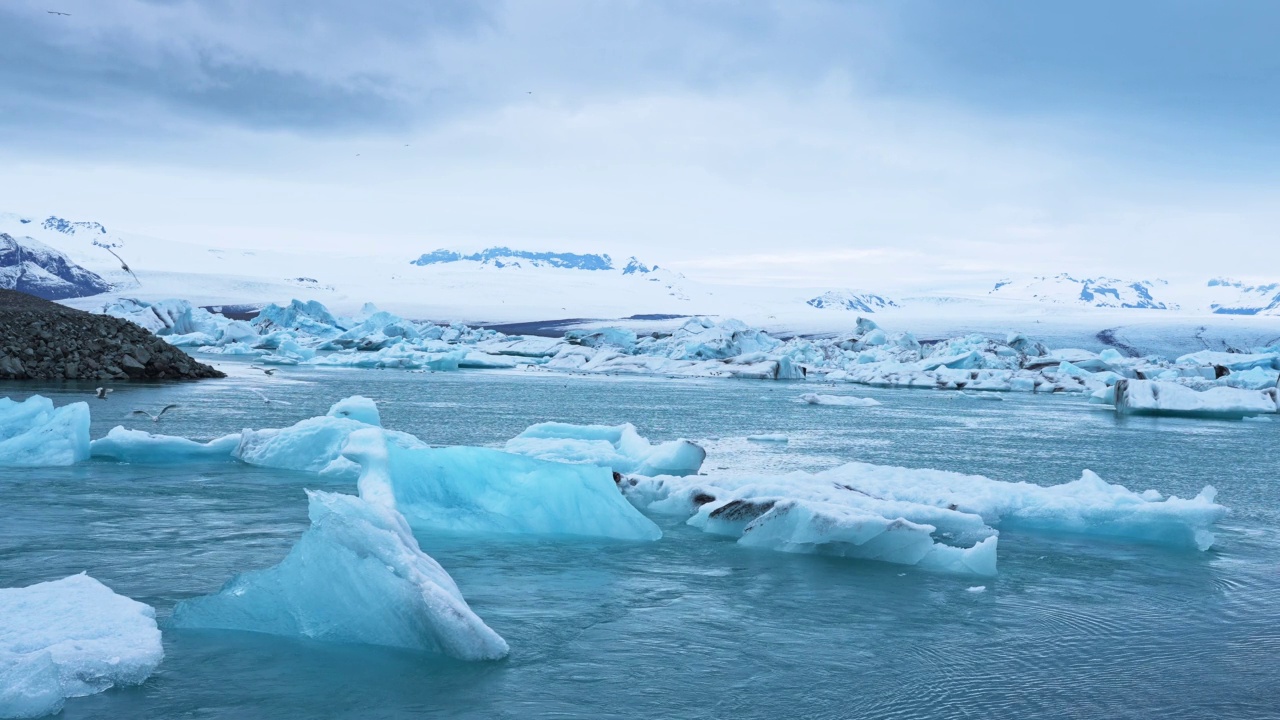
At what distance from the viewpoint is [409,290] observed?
358ft

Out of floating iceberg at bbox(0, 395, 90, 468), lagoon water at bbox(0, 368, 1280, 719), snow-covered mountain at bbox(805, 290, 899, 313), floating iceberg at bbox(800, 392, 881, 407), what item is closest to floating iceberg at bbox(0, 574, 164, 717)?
lagoon water at bbox(0, 368, 1280, 719)

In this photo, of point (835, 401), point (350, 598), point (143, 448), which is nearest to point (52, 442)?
point (143, 448)

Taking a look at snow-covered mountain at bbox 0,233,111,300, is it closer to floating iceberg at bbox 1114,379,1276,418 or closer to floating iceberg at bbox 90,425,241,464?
floating iceberg at bbox 1114,379,1276,418

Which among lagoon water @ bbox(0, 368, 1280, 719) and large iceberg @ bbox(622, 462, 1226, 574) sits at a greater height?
large iceberg @ bbox(622, 462, 1226, 574)

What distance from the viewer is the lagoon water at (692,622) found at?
3615 millimetres

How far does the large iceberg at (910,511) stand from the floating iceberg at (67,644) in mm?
3485

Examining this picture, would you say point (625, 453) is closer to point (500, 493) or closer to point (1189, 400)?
point (500, 493)

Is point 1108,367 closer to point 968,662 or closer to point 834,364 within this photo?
point 834,364

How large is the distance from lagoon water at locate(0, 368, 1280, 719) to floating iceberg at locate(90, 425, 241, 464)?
287 millimetres

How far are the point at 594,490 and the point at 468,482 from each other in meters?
0.81

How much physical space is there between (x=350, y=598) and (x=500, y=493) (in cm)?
253

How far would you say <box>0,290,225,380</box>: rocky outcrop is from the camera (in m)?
19.0

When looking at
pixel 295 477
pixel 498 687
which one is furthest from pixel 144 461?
pixel 498 687

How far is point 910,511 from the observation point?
6578mm
